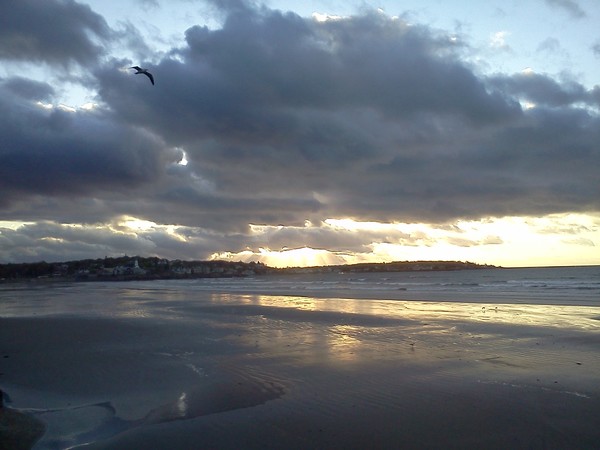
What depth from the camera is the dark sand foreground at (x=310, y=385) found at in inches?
277

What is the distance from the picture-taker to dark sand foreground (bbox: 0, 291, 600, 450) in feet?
23.1

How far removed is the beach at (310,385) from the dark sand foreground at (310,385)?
34mm

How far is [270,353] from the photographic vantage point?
1333 centimetres

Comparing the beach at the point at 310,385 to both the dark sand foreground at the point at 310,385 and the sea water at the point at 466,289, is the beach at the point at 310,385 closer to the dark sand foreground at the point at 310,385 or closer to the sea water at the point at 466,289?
the dark sand foreground at the point at 310,385

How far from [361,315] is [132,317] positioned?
431 inches

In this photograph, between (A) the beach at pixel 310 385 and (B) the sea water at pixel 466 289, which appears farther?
(B) the sea water at pixel 466 289

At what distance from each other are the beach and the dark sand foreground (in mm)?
34

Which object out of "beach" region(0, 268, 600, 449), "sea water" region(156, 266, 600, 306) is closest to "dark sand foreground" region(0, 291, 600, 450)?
"beach" region(0, 268, 600, 449)

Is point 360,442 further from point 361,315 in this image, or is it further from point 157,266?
point 157,266

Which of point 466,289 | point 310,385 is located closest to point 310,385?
point 310,385

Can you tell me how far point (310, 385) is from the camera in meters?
9.72

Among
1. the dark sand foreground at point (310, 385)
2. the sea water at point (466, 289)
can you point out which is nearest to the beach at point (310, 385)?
the dark sand foreground at point (310, 385)

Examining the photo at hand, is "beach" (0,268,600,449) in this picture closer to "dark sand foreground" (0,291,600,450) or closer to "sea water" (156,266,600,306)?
"dark sand foreground" (0,291,600,450)

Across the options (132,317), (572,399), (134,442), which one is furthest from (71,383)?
(132,317)
